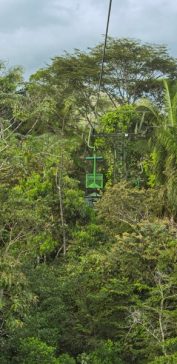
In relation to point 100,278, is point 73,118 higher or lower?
higher

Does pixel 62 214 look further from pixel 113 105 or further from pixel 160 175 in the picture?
pixel 113 105

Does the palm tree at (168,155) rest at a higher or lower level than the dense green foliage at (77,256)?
higher

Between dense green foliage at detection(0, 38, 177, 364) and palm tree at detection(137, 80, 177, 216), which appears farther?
palm tree at detection(137, 80, 177, 216)

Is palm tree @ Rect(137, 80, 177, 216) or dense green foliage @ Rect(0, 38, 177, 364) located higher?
palm tree @ Rect(137, 80, 177, 216)

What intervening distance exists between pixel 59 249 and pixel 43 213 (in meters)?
1.79

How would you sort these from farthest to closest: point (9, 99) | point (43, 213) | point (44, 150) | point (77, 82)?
point (77, 82)
point (43, 213)
point (44, 150)
point (9, 99)

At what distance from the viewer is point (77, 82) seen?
26.1 metres

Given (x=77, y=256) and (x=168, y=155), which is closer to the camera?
(x=77, y=256)

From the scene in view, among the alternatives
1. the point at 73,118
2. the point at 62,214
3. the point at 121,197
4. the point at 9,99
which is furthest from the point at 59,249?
the point at 73,118

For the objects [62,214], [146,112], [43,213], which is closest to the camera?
[43,213]

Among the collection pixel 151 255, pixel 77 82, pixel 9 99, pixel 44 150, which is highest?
pixel 77 82

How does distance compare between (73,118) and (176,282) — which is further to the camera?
(73,118)

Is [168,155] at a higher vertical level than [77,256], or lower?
higher

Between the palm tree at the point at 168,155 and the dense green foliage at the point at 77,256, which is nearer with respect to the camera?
the dense green foliage at the point at 77,256
